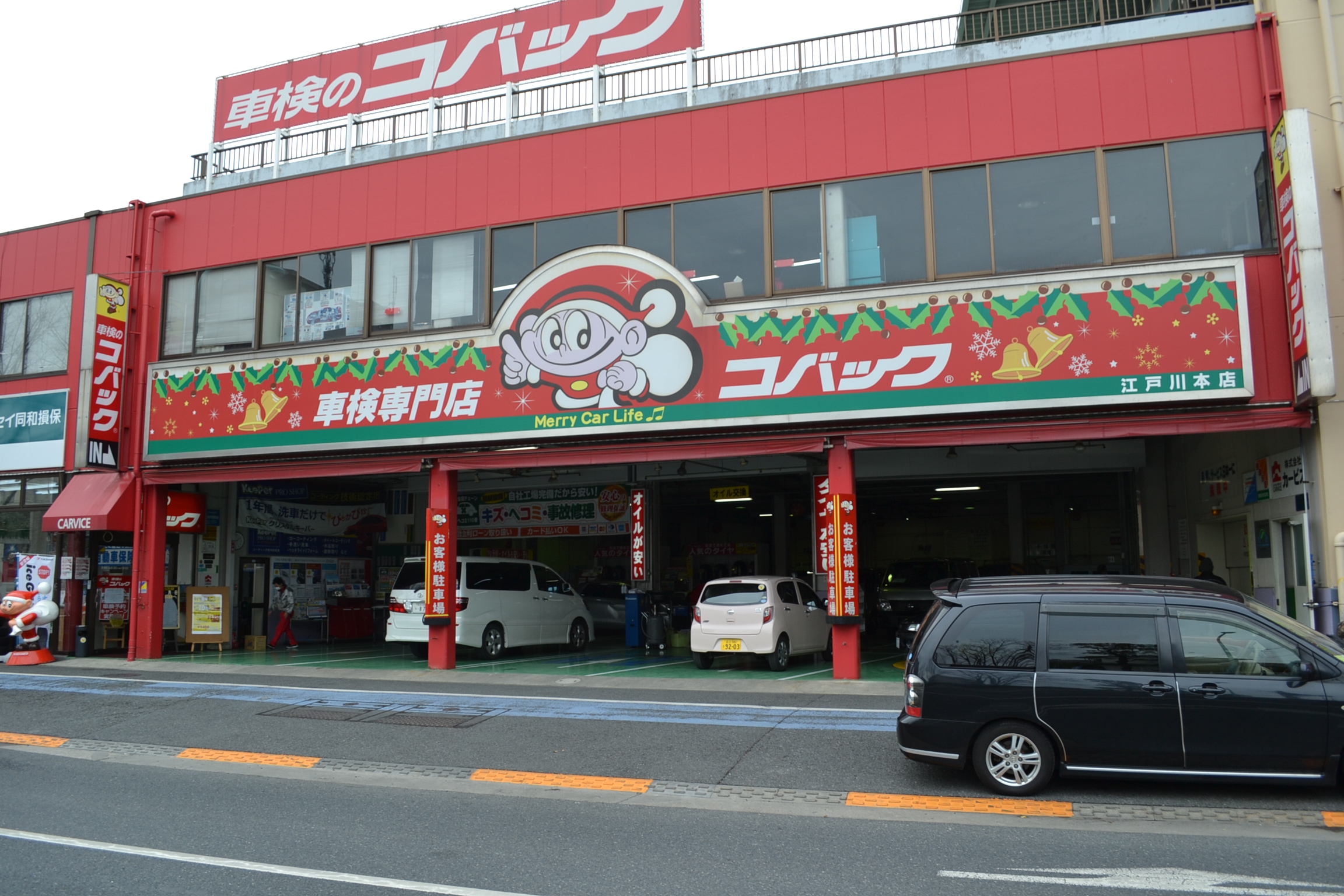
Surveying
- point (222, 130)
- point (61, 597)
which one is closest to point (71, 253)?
point (222, 130)

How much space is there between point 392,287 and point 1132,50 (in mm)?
12186

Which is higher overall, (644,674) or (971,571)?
(971,571)

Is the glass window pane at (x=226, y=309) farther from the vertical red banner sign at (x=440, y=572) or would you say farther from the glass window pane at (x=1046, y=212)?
the glass window pane at (x=1046, y=212)

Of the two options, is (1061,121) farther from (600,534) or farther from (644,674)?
(600,534)

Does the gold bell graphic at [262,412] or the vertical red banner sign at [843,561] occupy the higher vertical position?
the gold bell graphic at [262,412]

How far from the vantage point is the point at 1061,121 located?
45.1ft

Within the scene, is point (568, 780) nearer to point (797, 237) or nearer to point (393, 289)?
point (797, 237)

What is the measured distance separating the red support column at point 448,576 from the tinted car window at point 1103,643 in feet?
34.7

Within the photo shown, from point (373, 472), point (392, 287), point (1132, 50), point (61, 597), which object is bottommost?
point (61, 597)

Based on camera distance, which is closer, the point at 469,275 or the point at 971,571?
the point at 469,275

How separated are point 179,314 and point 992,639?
1700 centimetres

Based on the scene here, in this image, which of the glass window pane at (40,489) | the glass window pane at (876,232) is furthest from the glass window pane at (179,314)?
the glass window pane at (876,232)

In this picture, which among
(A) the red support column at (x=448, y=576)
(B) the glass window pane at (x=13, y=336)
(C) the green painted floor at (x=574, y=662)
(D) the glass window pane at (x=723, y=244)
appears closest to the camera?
(D) the glass window pane at (x=723, y=244)

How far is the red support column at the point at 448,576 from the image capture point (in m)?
16.1
